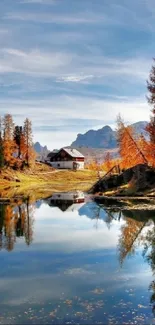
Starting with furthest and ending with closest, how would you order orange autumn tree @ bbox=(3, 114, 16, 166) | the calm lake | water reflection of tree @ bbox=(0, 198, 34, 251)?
orange autumn tree @ bbox=(3, 114, 16, 166)
water reflection of tree @ bbox=(0, 198, 34, 251)
the calm lake

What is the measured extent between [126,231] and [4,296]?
15730mm

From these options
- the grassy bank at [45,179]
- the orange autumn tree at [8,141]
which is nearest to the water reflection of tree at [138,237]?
the grassy bank at [45,179]

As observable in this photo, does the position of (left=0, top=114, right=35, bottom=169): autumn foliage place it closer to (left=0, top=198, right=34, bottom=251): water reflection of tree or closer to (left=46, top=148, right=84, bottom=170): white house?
(left=46, top=148, right=84, bottom=170): white house

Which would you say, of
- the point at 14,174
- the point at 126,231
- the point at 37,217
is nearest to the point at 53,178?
the point at 14,174

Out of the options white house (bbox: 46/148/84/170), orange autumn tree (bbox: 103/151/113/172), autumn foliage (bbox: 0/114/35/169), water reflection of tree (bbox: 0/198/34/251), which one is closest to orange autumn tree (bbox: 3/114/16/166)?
autumn foliage (bbox: 0/114/35/169)

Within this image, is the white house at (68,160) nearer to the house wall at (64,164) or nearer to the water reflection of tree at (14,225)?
the house wall at (64,164)

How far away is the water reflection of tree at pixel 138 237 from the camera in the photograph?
21.2 meters

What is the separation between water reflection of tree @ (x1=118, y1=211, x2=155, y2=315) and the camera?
69.5 ft

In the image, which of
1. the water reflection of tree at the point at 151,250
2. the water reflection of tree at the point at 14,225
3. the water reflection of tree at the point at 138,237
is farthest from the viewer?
the water reflection of tree at the point at 14,225

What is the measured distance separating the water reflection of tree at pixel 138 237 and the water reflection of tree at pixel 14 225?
7.15 metres

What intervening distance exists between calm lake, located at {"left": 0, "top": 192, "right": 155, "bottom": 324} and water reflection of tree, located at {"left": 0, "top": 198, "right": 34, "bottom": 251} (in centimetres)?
8

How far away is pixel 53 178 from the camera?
124 metres

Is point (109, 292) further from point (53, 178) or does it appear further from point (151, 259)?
point (53, 178)

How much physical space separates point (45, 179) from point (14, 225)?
86193 millimetres
